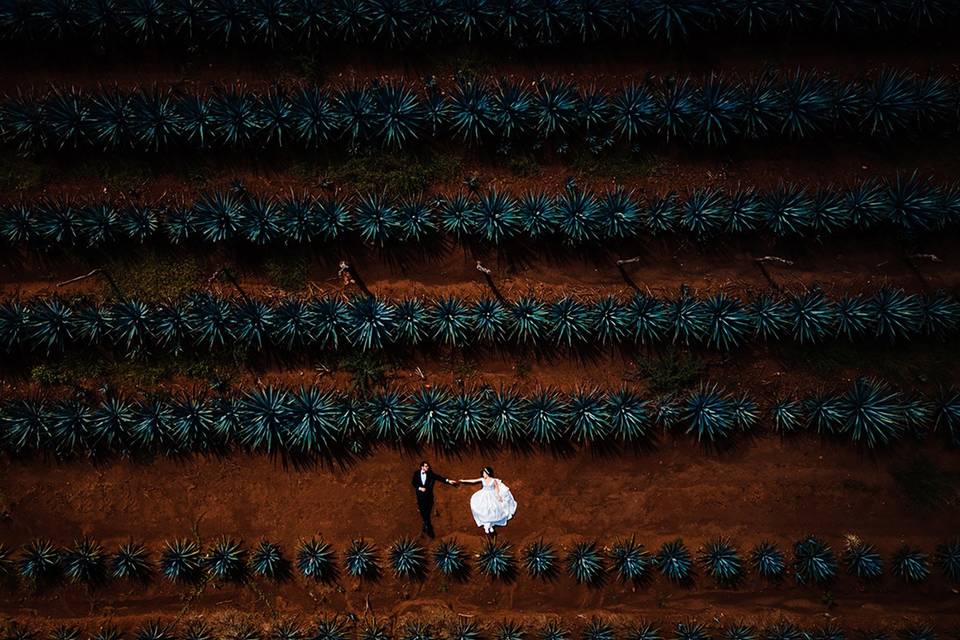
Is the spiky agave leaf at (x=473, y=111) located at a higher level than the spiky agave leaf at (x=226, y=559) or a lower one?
higher

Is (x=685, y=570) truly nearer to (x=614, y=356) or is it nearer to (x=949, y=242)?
(x=614, y=356)

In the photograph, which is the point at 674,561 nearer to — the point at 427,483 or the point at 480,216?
the point at 427,483

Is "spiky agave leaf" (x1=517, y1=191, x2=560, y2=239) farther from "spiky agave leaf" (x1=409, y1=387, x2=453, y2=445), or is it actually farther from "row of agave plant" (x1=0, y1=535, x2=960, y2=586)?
"row of agave plant" (x1=0, y1=535, x2=960, y2=586)

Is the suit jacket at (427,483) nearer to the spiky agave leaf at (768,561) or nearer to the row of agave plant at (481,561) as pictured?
the row of agave plant at (481,561)

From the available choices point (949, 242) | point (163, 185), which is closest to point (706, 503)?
point (949, 242)

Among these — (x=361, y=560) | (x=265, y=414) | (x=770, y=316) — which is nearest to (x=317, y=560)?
(x=361, y=560)

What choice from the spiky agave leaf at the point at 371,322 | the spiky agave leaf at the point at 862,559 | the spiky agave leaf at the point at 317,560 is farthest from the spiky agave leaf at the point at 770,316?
the spiky agave leaf at the point at 317,560
